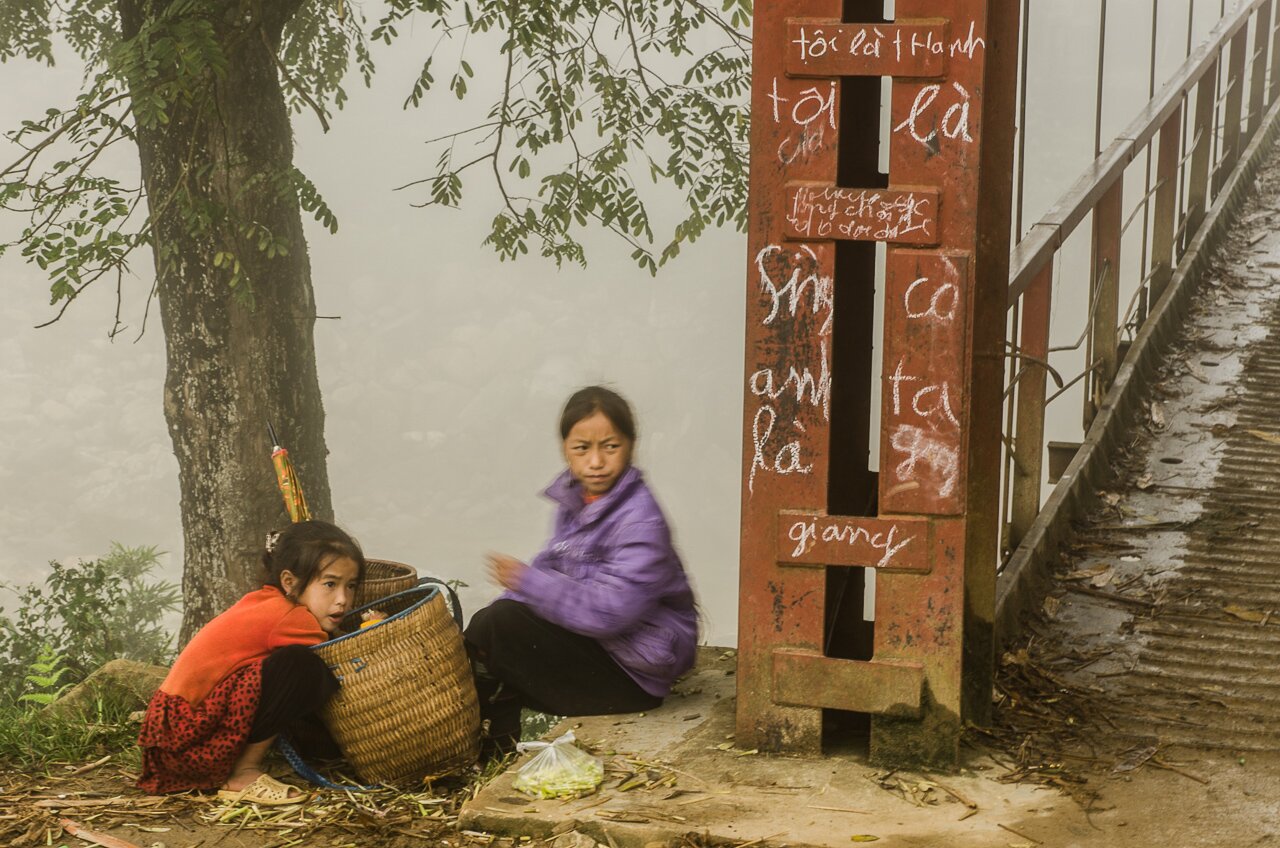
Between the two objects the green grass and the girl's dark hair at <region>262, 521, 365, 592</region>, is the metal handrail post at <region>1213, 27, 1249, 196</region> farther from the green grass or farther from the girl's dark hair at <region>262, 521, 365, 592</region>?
the green grass

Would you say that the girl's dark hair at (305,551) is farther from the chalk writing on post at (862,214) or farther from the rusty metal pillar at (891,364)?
the chalk writing on post at (862,214)

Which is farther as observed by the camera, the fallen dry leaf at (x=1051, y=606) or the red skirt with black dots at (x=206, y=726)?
the fallen dry leaf at (x=1051, y=606)

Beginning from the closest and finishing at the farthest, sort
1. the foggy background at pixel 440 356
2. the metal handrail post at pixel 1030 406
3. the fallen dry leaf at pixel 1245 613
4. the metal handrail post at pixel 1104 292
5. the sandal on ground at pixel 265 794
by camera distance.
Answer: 1. the sandal on ground at pixel 265 794
2. the fallen dry leaf at pixel 1245 613
3. the metal handrail post at pixel 1030 406
4. the metal handrail post at pixel 1104 292
5. the foggy background at pixel 440 356

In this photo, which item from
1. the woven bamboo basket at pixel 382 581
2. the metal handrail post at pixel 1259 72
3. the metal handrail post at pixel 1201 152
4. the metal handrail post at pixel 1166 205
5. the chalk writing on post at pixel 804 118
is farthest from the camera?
the metal handrail post at pixel 1259 72

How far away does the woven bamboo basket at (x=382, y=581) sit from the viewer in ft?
13.3

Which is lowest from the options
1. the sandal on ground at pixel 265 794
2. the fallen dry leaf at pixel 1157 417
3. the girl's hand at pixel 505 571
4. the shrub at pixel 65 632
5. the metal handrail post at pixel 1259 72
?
the shrub at pixel 65 632

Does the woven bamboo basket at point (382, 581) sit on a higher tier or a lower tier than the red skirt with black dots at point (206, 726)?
higher

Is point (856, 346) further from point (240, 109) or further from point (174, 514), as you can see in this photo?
point (174, 514)

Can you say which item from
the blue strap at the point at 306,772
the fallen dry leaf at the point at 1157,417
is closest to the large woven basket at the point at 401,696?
the blue strap at the point at 306,772

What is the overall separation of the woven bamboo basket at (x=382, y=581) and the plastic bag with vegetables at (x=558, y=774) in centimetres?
102

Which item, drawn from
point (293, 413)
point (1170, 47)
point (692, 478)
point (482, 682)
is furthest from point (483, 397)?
point (482, 682)

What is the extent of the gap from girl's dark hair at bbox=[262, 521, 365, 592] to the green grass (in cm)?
86

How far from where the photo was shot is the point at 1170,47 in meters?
53.0

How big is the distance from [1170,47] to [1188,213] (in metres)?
51.7
